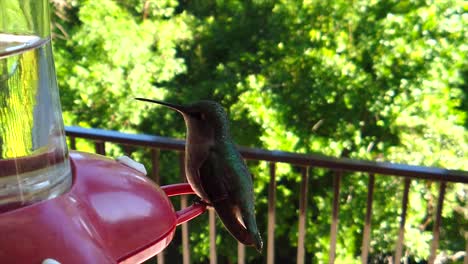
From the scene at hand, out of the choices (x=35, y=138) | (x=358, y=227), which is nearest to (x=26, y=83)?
(x=35, y=138)

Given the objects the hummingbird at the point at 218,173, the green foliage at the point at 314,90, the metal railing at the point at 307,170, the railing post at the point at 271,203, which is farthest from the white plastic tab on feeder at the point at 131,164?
the green foliage at the point at 314,90

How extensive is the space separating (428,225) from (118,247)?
13.1ft

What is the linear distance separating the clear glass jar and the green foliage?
10.8 feet

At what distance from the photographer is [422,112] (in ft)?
12.3

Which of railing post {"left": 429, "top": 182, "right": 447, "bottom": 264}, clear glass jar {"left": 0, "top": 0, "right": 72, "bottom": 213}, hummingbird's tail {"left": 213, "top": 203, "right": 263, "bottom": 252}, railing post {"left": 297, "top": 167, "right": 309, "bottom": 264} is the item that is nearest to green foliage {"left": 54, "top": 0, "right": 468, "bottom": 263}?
railing post {"left": 429, "top": 182, "right": 447, "bottom": 264}

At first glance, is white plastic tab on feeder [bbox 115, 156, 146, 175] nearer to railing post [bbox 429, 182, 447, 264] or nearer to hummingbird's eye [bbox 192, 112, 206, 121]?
hummingbird's eye [bbox 192, 112, 206, 121]

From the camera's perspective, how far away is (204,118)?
0.65m

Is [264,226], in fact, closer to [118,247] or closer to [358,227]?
[358,227]

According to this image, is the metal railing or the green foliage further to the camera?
the green foliage

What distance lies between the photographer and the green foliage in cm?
379

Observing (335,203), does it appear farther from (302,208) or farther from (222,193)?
(222,193)

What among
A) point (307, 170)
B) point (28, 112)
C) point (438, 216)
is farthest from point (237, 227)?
point (438, 216)

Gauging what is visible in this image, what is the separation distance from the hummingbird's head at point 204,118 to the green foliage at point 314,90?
309 centimetres

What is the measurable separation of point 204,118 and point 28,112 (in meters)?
0.21
